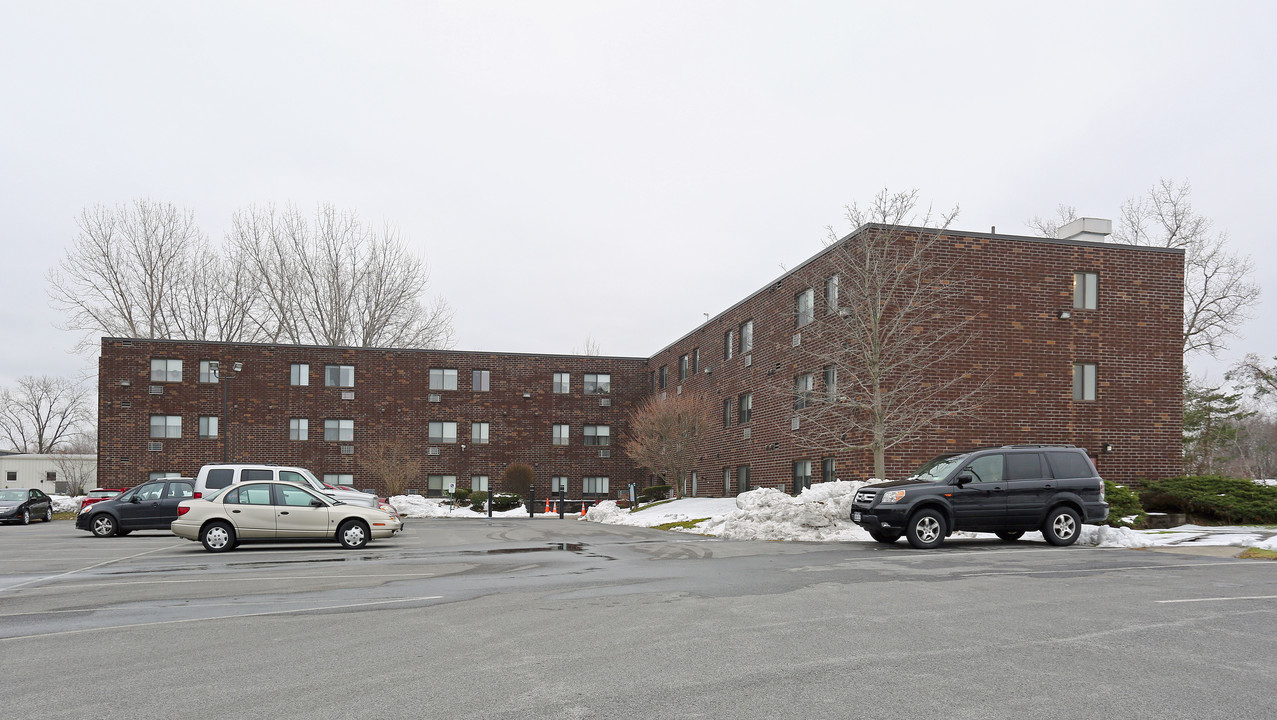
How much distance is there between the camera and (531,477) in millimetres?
51188

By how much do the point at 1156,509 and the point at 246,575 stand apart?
23080 mm

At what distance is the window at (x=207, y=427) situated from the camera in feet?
162

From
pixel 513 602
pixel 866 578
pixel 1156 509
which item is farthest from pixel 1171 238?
pixel 513 602

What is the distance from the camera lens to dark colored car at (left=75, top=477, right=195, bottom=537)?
80.1ft

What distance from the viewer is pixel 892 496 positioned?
17047 millimetres

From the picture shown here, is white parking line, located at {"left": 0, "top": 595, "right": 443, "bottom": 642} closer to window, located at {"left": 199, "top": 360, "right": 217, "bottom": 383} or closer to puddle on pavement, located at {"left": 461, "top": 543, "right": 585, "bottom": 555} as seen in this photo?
puddle on pavement, located at {"left": 461, "top": 543, "right": 585, "bottom": 555}

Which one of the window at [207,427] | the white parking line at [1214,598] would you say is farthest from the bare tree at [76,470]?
the white parking line at [1214,598]

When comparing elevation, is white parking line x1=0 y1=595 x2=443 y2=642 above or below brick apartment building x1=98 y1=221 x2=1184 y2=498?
below

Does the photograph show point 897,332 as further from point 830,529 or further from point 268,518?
point 268,518

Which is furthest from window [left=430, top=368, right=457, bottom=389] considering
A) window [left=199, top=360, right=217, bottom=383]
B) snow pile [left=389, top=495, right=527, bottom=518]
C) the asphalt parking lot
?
the asphalt parking lot

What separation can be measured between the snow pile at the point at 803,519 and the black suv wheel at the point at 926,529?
2903mm

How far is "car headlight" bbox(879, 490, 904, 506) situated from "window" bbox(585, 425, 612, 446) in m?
38.0

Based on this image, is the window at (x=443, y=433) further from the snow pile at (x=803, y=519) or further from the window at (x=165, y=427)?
the snow pile at (x=803, y=519)

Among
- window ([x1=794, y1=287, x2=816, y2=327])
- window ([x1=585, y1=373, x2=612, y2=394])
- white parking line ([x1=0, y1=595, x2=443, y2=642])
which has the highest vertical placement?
window ([x1=794, y1=287, x2=816, y2=327])
